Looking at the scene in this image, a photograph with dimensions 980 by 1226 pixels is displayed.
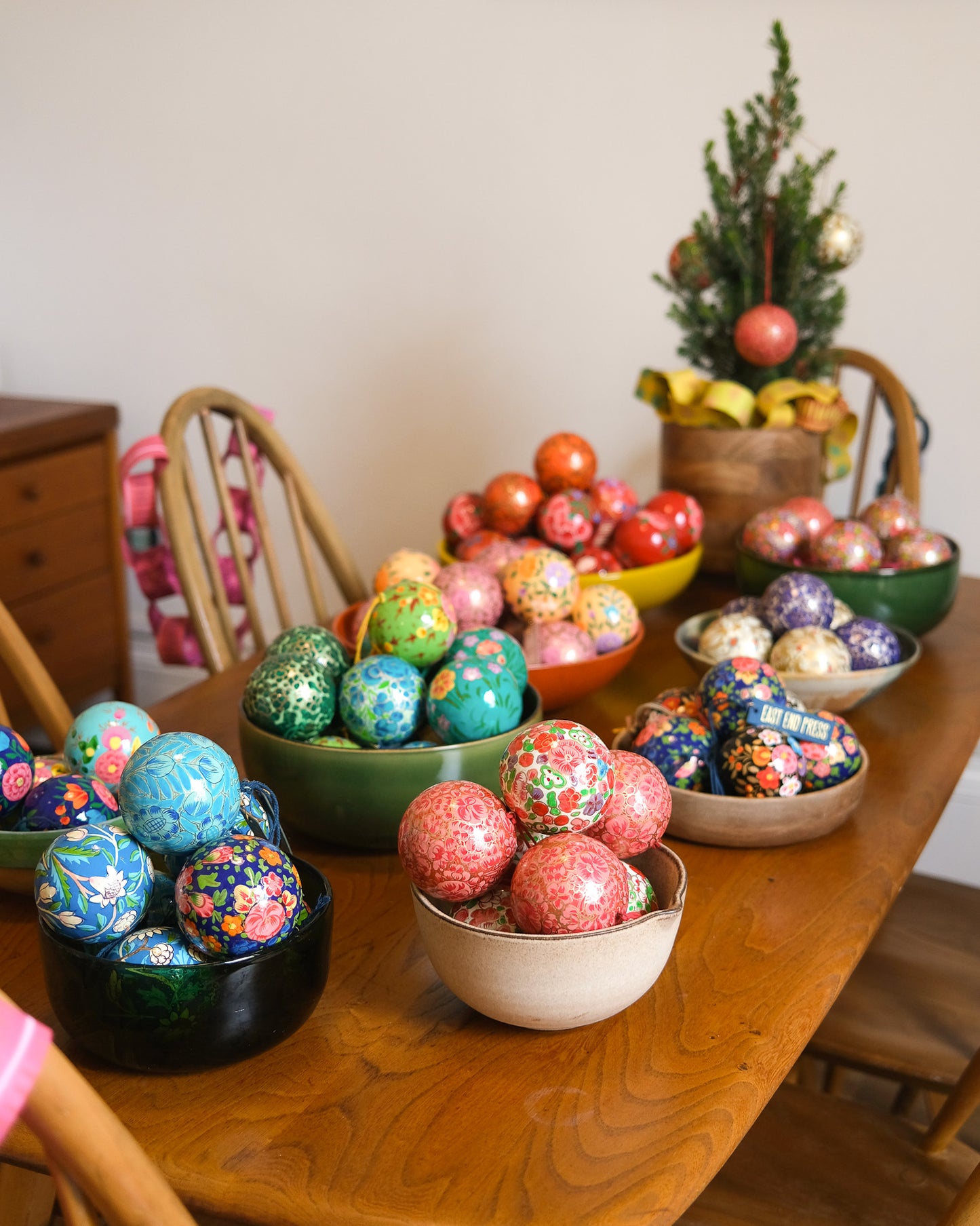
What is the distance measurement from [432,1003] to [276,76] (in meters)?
2.32

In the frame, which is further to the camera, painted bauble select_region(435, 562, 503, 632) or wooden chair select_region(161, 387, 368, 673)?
wooden chair select_region(161, 387, 368, 673)

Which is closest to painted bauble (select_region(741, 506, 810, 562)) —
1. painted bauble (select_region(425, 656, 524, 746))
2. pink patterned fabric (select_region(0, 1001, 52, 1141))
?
painted bauble (select_region(425, 656, 524, 746))

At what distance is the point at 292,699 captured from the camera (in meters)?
0.87

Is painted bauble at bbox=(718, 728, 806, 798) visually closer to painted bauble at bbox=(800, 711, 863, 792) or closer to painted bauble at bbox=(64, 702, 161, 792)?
painted bauble at bbox=(800, 711, 863, 792)

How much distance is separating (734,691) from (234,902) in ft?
1.62

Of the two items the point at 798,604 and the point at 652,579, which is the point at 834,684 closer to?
the point at 798,604

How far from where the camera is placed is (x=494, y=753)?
862mm

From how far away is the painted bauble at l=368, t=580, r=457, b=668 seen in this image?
930 mm

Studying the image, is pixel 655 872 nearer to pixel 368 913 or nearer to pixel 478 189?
pixel 368 913

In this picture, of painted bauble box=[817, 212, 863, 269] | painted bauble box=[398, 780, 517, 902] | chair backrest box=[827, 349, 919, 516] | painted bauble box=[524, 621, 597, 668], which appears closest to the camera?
painted bauble box=[398, 780, 517, 902]

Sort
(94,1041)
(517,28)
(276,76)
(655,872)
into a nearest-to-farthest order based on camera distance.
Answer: (94,1041), (655,872), (517,28), (276,76)

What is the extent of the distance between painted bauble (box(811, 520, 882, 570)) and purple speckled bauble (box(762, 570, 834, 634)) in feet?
0.48

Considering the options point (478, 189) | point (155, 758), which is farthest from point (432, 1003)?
point (478, 189)

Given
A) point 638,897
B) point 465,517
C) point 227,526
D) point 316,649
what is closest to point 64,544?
point 227,526
